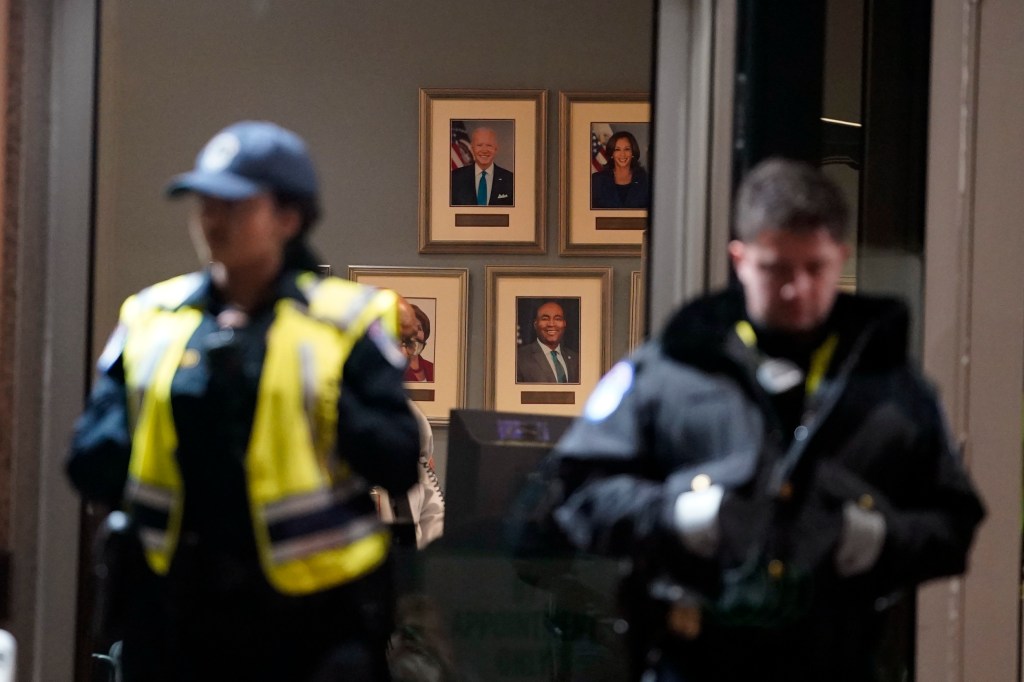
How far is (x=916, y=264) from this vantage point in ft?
10.4

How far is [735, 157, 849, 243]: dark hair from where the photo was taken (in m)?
2.11

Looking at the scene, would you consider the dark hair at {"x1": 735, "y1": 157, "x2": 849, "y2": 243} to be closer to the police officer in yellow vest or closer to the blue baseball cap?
the police officer in yellow vest

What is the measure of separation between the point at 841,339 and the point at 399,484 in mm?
778

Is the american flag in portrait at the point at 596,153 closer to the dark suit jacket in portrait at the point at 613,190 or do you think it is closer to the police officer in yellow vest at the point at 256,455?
the dark suit jacket in portrait at the point at 613,190

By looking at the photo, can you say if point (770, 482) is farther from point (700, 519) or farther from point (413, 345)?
point (413, 345)

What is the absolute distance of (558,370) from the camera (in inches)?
176

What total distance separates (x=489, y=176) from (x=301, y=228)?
2.18 metres

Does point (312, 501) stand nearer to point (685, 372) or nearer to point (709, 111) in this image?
point (685, 372)

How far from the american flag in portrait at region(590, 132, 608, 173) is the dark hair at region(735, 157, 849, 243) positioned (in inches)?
88.7

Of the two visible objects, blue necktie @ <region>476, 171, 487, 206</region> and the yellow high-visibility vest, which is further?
blue necktie @ <region>476, 171, 487, 206</region>

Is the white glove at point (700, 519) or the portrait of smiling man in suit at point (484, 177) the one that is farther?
the portrait of smiling man in suit at point (484, 177)

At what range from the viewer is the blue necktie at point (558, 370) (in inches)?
175

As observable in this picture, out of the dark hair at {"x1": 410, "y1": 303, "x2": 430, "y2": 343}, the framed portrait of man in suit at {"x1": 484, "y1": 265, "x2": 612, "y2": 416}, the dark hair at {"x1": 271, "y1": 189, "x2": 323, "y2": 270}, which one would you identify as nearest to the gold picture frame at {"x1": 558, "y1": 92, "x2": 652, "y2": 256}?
the framed portrait of man in suit at {"x1": 484, "y1": 265, "x2": 612, "y2": 416}

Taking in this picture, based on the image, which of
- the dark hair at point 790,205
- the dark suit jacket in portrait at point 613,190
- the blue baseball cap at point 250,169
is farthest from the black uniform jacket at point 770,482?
the dark suit jacket in portrait at point 613,190
